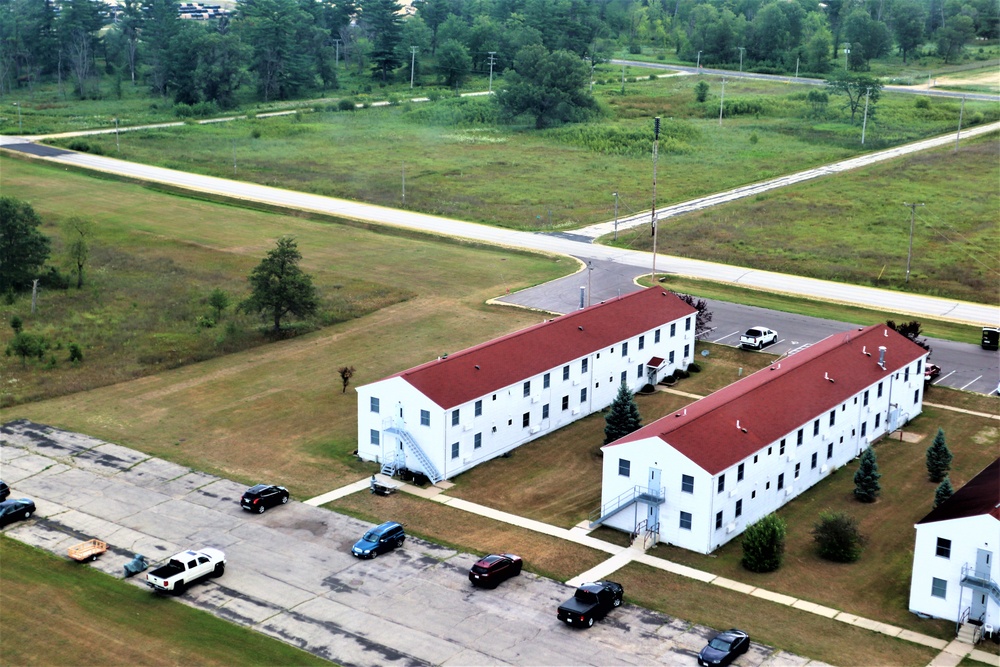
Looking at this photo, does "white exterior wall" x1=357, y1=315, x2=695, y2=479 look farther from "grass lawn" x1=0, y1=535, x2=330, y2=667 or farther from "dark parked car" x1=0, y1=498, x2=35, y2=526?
"grass lawn" x1=0, y1=535, x2=330, y2=667

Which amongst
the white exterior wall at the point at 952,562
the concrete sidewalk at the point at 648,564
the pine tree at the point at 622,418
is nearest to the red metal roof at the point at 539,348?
the pine tree at the point at 622,418

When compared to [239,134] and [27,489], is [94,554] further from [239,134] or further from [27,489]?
[239,134]

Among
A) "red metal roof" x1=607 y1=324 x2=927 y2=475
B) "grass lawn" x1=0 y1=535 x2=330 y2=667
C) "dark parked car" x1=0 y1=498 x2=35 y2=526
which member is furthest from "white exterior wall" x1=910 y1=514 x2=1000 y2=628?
"dark parked car" x1=0 y1=498 x2=35 y2=526

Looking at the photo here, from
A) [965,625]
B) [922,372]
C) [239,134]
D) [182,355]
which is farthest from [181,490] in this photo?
[239,134]

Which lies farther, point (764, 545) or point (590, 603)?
point (764, 545)

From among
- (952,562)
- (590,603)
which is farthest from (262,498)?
(952,562)

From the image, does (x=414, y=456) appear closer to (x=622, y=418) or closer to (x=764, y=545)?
(x=622, y=418)

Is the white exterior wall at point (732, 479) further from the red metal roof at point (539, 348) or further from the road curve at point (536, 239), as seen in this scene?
the road curve at point (536, 239)
